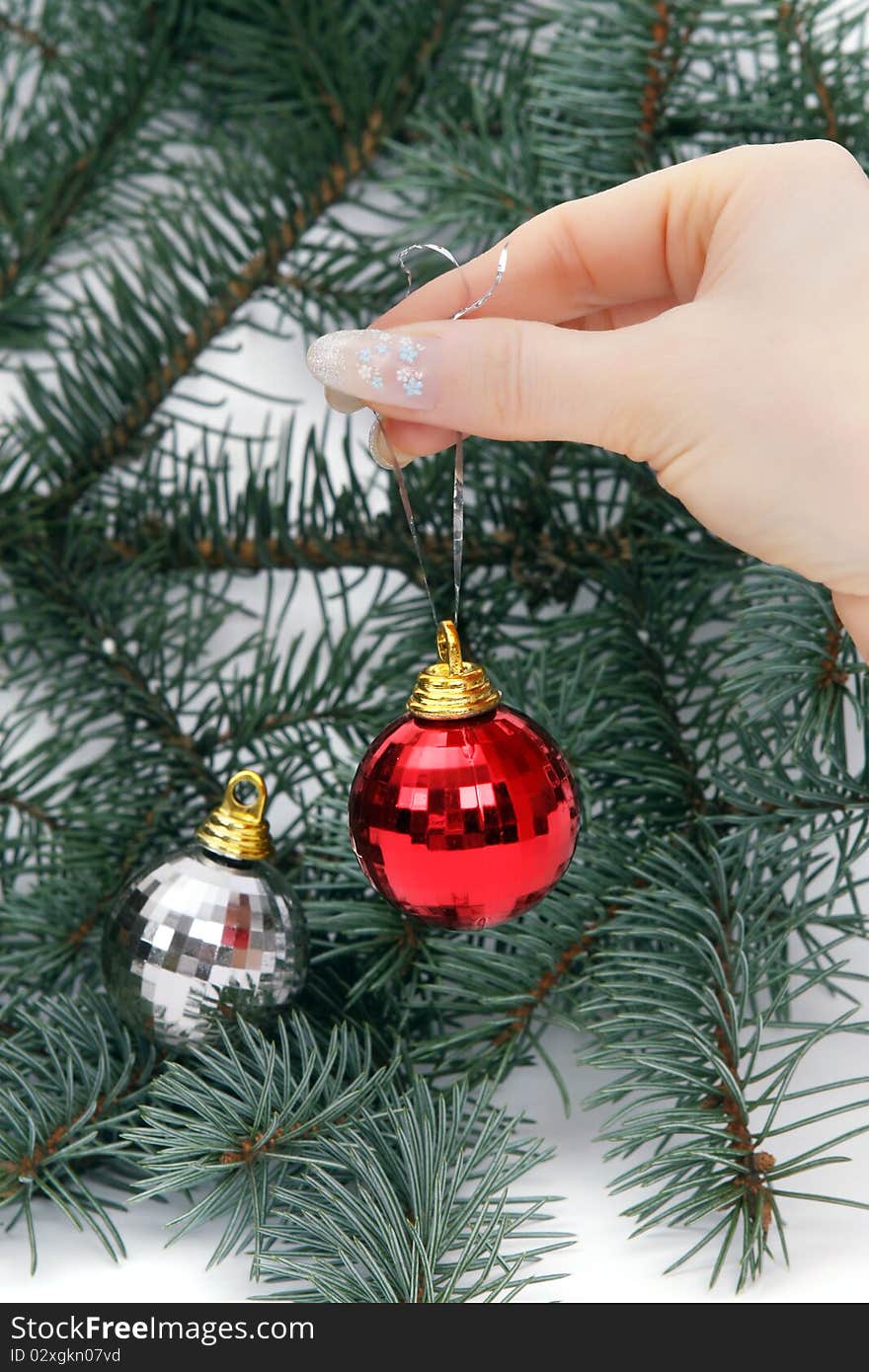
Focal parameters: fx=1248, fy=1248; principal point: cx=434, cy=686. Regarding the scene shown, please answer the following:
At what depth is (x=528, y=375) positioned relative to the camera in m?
0.41

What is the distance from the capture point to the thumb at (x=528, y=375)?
40 cm

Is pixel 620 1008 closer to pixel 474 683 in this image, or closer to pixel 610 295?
pixel 474 683

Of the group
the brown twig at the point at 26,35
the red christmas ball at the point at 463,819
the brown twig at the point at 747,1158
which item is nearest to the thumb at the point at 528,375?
the red christmas ball at the point at 463,819

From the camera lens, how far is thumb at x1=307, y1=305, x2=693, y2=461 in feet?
1.32

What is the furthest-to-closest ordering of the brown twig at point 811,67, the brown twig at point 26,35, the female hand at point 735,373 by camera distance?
the brown twig at point 26,35 < the brown twig at point 811,67 < the female hand at point 735,373

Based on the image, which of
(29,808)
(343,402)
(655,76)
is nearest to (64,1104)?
(29,808)

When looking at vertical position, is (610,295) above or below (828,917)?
above

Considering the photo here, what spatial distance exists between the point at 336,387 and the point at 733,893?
272mm

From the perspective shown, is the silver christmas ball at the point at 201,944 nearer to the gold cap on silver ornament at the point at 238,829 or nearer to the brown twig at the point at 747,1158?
the gold cap on silver ornament at the point at 238,829

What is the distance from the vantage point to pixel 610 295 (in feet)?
1.65

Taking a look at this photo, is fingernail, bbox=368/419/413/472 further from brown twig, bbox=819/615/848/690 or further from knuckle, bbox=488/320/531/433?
brown twig, bbox=819/615/848/690

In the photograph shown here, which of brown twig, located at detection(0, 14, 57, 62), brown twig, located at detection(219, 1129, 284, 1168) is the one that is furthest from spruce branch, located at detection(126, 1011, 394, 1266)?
brown twig, located at detection(0, 14, 57, 62)

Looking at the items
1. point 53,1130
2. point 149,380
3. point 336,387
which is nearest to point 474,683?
point 336,387

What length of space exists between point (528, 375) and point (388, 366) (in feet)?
0.15
